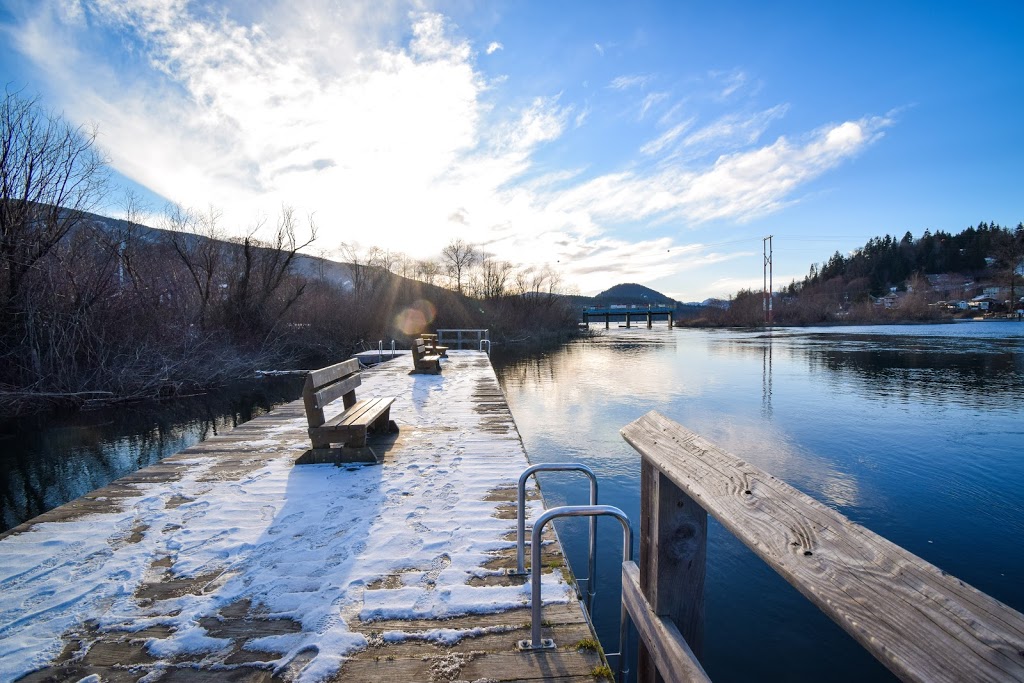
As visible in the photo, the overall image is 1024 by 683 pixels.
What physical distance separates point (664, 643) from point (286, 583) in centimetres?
245

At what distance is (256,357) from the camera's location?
71.1 feet

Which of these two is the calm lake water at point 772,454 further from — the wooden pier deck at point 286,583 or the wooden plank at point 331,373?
the wooden plank at point 331,373

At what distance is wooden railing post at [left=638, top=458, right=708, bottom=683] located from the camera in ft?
5.95

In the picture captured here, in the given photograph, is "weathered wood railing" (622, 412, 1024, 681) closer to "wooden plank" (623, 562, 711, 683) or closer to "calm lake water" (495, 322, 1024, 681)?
"wooden plank" (623, 562, 711, 683)

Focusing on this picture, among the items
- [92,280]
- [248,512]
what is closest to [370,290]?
[92,280]

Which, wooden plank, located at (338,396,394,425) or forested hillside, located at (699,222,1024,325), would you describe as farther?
forested hillside, located at (699,222,1024,325)

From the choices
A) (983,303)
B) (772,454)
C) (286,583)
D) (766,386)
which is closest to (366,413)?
(286,583)

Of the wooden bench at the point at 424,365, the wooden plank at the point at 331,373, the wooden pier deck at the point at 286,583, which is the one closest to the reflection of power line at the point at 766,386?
the wooden bench at the point at 424,365

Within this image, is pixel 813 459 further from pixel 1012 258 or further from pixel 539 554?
pixel 1012 258

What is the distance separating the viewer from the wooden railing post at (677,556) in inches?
71.4

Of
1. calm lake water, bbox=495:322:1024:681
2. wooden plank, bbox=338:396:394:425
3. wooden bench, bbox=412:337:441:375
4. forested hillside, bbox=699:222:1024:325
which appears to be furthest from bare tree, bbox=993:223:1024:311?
wooden plank, bbox=338:396:394:425

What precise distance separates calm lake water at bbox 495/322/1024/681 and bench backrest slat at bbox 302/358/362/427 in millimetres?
3280

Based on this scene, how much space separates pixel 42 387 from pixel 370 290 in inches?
1121

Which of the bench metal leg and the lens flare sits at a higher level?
the lens flare
